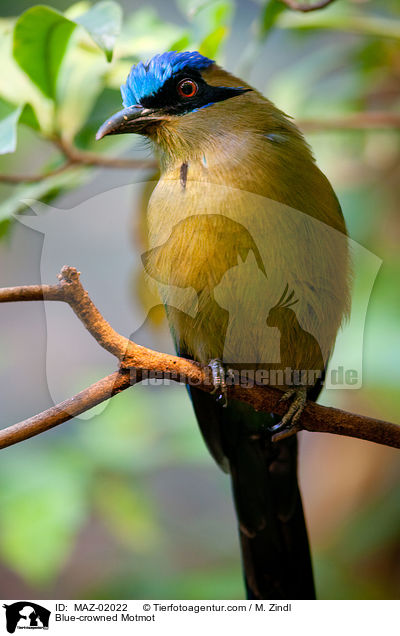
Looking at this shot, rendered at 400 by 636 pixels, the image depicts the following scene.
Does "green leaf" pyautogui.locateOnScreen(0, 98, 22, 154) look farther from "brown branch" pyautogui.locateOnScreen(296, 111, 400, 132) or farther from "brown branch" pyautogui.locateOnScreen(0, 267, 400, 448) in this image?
"brown branch" pyautogui.locateOnScreen(296, 111, 400, 132)

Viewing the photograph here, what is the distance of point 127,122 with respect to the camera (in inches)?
57.6

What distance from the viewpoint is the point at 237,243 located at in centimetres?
141

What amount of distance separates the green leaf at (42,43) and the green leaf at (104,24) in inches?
1.7

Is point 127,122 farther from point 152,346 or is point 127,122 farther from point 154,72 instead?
point 152,346

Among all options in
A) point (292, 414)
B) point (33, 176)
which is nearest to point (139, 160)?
point (33, 176)

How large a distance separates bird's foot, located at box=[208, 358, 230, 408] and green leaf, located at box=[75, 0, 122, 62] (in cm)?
67

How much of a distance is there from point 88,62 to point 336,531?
5.33 feet

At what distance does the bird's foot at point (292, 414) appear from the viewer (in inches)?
57.5

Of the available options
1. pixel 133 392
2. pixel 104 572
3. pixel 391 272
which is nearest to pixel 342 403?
pixel 391 272

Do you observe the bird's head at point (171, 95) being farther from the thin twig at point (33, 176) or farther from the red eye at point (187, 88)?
the thin twig at point (33, 176)

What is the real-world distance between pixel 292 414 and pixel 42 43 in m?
1.02
